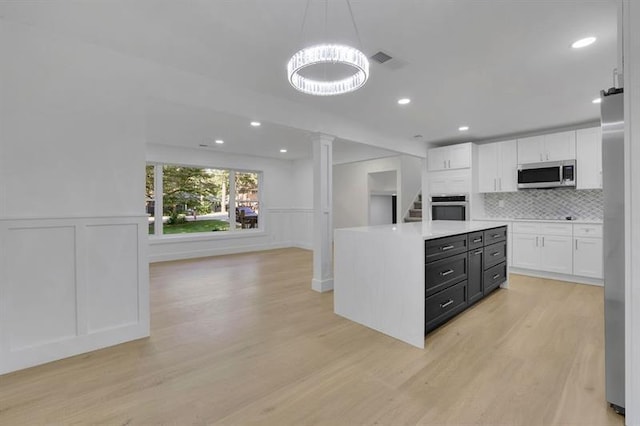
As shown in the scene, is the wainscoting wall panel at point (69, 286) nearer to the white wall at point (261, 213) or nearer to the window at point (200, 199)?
the white wall at point (261, 213)

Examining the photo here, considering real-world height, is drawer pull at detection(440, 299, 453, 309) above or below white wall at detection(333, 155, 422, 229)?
below

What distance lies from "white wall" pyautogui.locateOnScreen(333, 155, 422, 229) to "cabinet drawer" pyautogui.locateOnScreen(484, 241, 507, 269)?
362cm

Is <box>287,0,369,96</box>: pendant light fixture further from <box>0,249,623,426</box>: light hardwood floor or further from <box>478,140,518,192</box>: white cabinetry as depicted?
<box>478,140,518,192</box>: white cabinetry

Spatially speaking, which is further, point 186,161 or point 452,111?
point 186,161

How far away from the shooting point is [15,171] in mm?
2049

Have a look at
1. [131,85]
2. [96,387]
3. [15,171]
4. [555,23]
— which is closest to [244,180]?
[131,85]

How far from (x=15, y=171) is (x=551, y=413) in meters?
3.70

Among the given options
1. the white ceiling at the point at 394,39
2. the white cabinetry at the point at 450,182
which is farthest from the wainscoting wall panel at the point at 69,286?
the white cabinetry at the point at 450,182

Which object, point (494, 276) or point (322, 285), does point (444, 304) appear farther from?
point (322, 285)

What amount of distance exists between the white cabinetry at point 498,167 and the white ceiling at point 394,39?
1.49 meters

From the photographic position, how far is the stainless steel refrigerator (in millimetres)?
1562

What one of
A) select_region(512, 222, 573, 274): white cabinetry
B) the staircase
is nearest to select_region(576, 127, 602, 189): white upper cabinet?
select_region(512, 222, 573, 274): white cabinetry

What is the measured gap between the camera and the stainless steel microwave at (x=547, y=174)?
4.46m

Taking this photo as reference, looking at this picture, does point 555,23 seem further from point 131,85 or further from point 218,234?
point 218,234
